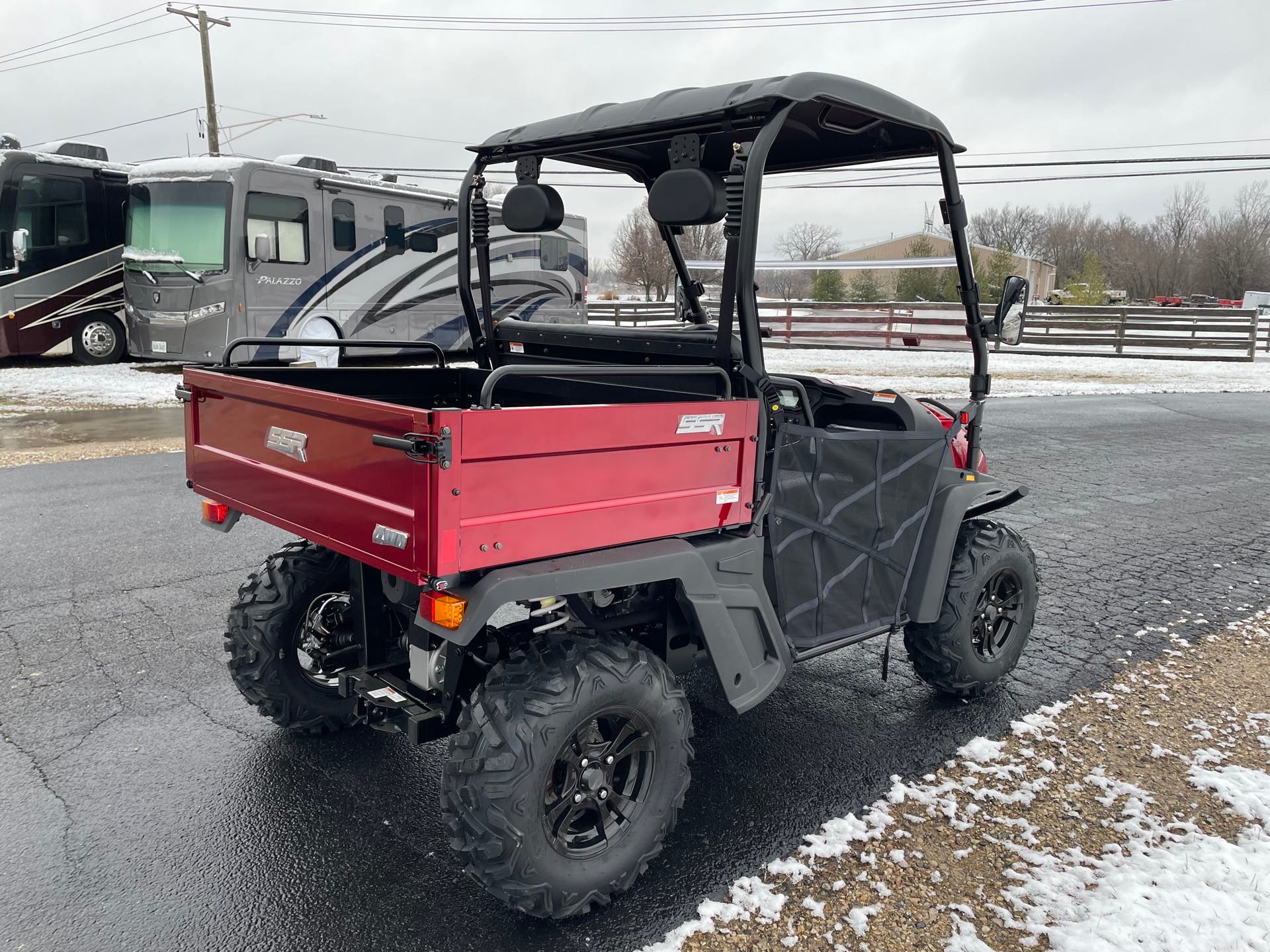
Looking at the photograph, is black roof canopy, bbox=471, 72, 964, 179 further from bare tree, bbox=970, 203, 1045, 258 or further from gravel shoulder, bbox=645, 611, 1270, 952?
bare tree, bbox=970, 203, 1045, 258

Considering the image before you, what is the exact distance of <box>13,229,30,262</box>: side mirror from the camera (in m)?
14.1

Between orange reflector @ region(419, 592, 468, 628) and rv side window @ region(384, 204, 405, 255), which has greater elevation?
rv side window @ region(384, 204, 405, 255)

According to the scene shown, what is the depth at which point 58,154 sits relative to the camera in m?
15.2

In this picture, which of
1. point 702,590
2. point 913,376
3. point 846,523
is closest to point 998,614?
point 846,523

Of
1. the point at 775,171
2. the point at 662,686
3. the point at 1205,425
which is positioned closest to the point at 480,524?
the point at 662,686

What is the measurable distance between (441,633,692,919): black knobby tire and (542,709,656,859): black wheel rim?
11mm

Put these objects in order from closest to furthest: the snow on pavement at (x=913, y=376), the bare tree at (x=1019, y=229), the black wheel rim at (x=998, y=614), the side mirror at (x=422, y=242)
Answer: the black wheel rim at (x=998, y=614)
the snow on pavement at (x=913, y=376)
the side mirror at (x=422, y=242)
the bare tree at (x=1019, y=229)

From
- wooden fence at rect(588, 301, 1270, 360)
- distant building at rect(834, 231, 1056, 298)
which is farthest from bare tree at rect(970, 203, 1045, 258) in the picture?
wooden fence at rect(588, 301, 1270, 360)

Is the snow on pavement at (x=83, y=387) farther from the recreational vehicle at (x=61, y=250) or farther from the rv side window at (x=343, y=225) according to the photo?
the rv side window at (x=343, y=225)

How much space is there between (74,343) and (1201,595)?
16578mm

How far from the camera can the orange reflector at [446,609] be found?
2.29m

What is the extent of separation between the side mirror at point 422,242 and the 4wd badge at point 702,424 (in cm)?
1453

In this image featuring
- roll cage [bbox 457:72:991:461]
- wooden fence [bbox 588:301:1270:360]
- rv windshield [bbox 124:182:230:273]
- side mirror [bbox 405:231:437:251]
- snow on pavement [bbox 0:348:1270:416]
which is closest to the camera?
roll cage [bbox 457:72:991:461]

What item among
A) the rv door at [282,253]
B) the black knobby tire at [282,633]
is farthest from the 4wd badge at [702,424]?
the rv door at [282,253]
